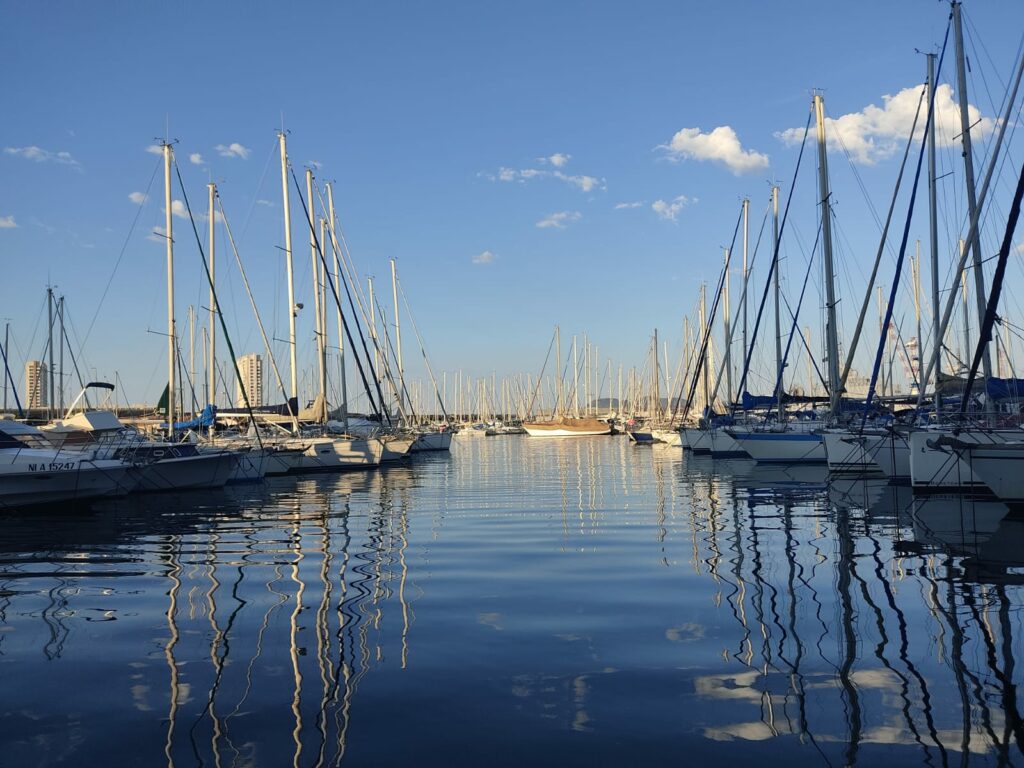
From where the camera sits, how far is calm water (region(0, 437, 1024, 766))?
5.39 meters

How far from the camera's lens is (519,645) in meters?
7.82

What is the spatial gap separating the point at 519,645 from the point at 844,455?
81.7 ft

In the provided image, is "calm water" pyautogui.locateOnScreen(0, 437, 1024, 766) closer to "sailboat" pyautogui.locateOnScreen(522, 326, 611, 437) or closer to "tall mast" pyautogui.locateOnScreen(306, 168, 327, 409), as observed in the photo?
"tall mast" pyautogui.locateOnScreen(306, 168, 327, 409)

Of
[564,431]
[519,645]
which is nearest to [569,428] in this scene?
[564,431]

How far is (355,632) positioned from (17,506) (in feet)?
55.1

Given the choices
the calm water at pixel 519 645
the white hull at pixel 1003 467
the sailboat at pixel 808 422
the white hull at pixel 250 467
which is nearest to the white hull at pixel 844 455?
the sailboat at pixel 808 422

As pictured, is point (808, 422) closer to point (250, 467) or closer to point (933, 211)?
point (933, 211)

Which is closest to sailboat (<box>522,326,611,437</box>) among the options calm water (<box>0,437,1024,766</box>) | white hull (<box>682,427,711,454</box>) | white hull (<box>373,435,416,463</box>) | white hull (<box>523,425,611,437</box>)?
white hull (<box>523,425,611,437</box>)

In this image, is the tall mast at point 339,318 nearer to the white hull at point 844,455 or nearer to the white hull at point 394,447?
the white hull at point 394,447

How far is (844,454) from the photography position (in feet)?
97.7

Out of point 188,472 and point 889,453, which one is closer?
point 889,453

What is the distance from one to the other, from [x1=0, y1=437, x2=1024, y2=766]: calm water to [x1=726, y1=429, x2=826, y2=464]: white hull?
67.1 feet

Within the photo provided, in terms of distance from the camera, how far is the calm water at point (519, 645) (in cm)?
539

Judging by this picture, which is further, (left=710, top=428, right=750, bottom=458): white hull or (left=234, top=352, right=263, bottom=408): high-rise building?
(left=234, top=352, right=263, bottom=408): high-rise building
